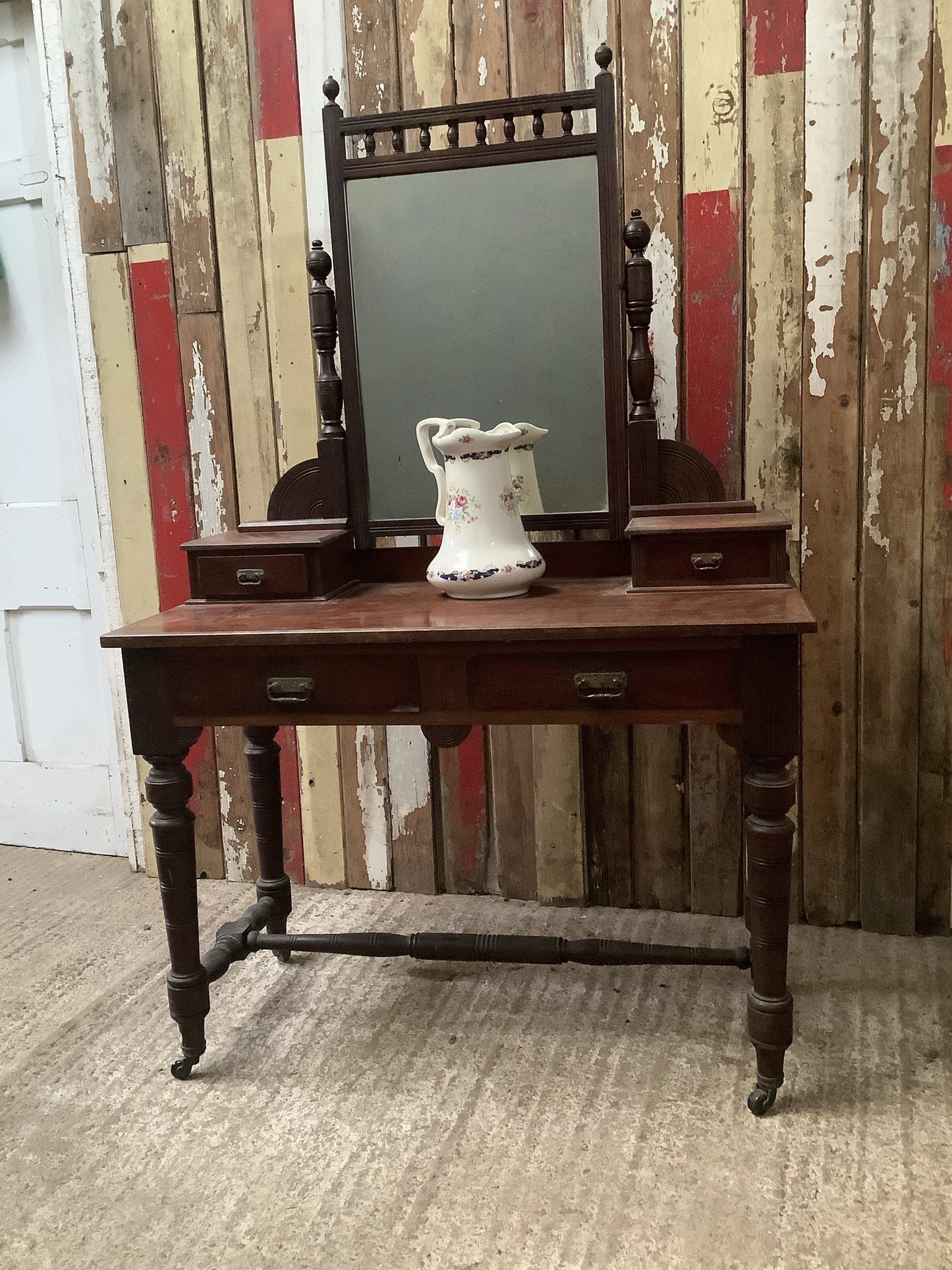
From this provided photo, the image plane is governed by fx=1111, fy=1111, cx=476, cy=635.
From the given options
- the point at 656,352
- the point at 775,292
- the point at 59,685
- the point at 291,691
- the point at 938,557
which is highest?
the point at 775,292

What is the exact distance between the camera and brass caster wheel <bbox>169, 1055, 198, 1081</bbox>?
84.2 inches

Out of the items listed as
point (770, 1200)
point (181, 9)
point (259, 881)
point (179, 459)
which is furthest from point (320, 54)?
point (770, 1200)

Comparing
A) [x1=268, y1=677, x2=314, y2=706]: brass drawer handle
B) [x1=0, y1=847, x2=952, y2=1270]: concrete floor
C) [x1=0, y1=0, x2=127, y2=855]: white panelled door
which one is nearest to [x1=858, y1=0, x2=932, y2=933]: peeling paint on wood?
[x1=0, y1=847, x2=952, y2=1270]: concrete floor

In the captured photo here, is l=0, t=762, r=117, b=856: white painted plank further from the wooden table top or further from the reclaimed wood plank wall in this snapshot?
the wooden table top

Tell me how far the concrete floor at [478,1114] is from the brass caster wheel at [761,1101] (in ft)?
0.09

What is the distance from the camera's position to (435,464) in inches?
88.3

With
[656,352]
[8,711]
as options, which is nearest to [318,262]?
[656,352]

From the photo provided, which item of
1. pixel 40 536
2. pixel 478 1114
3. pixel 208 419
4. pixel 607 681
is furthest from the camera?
pixel 40 536

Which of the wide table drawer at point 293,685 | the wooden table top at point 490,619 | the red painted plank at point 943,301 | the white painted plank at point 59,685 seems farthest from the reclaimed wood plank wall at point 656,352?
the wide table drawer at point 293,685

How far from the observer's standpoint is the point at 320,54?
102 inches

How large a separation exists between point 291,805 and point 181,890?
2.95ft

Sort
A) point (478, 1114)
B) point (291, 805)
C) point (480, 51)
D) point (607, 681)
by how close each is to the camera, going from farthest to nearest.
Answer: point (291, 805) → point (480, 51) → point (478, 1114) → point (607, 681)

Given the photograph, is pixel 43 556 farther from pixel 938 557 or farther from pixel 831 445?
pixel 938 557

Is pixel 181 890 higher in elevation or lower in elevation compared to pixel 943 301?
lower
